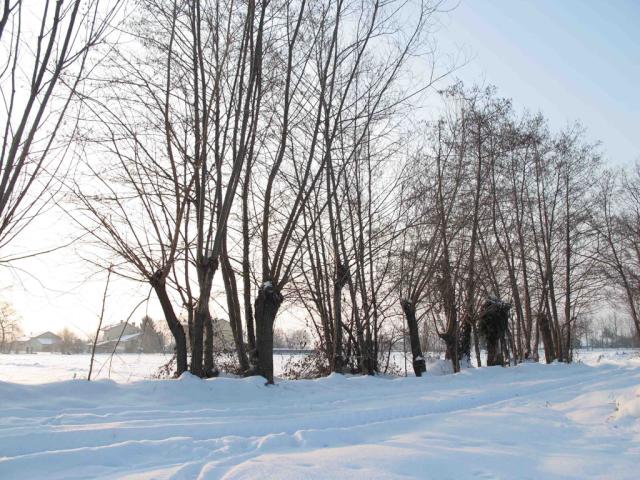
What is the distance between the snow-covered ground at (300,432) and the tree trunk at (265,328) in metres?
0.75

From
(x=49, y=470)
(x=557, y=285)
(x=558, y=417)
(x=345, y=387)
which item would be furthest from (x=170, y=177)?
(x=557, y=285)

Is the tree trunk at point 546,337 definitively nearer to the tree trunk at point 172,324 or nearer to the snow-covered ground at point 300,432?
the snow-covered ground at point 300,432

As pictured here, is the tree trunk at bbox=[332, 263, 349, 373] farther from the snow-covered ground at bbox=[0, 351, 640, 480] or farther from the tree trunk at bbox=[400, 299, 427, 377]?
the snow-covered ground at bbox=[0, 351, 640, 480]

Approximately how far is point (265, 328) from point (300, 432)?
4.28m

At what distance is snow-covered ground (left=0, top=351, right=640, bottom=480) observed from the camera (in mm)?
3627

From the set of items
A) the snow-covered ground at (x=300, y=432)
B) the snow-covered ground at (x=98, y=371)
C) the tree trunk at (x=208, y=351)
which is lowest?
the snow-covered ground at (x=300, y=432)

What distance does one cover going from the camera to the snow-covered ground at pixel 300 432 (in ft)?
11.9

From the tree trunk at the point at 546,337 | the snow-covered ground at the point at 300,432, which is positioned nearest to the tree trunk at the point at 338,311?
the snow-covered ground at the point at 300,432

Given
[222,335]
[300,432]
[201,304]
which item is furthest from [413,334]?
[300,432]

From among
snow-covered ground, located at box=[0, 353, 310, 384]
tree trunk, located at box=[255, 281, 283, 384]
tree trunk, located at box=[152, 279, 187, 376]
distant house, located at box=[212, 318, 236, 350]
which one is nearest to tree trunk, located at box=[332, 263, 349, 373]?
snow-covered ground, located at box=[0, 353, 310, 384]

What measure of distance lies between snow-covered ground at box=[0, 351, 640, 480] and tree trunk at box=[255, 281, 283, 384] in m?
0.75

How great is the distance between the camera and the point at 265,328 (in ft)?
29.9

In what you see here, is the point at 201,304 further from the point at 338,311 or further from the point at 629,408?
the point at 629,408

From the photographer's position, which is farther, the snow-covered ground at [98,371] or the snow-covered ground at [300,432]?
the snow-covered ground at [98,371]
